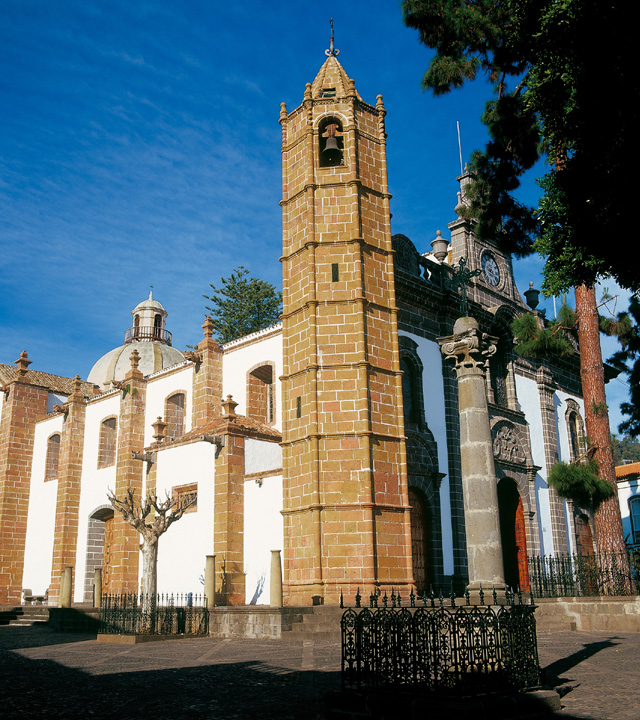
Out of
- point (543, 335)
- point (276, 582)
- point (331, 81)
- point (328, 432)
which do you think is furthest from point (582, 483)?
point (331, 81)

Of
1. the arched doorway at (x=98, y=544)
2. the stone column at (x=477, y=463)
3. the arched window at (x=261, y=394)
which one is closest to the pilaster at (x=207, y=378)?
the arched window at (x=261, y=394)

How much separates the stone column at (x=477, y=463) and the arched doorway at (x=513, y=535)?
1285 centimetres

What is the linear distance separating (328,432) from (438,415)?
16.5 feet

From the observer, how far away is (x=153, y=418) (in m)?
24.3

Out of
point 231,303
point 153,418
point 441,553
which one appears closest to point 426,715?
point 441,553

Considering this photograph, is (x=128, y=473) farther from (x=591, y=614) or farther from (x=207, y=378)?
(x=591, y=614)

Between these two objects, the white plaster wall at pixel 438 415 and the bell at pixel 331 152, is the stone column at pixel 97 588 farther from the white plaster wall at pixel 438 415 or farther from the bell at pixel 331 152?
the bell at pixel 331 152

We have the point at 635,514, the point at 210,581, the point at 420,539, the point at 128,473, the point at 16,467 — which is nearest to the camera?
the point at 210,581

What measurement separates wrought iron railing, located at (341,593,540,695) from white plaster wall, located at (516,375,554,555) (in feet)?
54.6

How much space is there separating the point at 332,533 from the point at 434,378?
649 cm

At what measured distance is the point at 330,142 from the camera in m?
17.2

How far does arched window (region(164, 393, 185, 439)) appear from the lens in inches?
926

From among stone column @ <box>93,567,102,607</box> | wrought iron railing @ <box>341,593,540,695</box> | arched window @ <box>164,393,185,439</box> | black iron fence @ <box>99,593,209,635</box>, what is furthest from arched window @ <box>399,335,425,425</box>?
wrought iron railing @ <box>341,593,540,695</box>

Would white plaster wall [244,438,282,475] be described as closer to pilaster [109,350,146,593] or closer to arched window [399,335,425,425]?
arched window [399,335,425,425]
